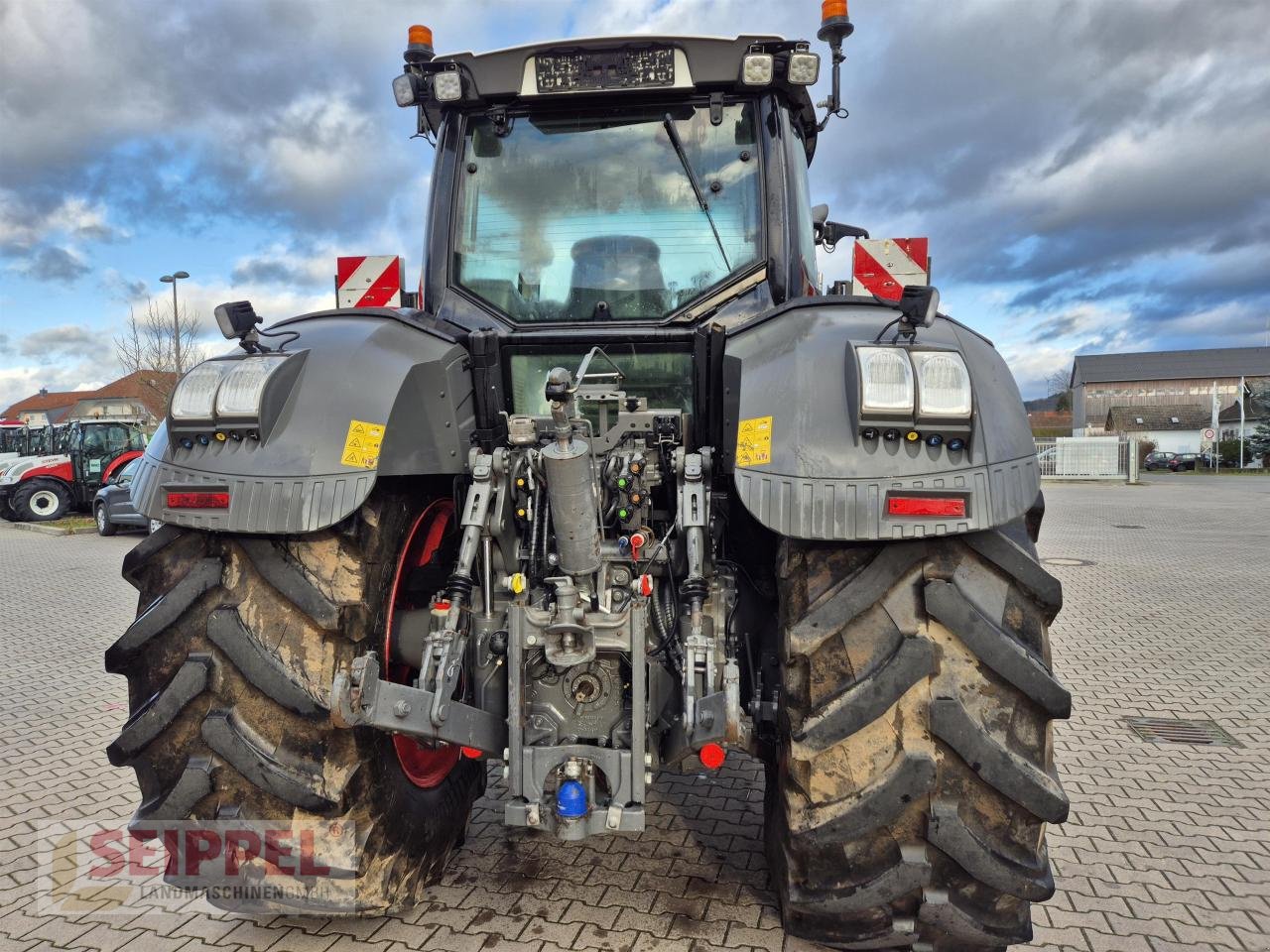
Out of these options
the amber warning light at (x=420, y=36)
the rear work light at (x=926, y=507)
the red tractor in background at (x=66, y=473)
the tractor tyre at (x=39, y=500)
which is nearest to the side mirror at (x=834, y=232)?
the amber warning light at (x=420, y=36)

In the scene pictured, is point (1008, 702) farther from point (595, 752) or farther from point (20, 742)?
point (20, 742)

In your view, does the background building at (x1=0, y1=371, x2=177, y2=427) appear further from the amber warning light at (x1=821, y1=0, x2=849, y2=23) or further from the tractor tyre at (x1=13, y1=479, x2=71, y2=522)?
the amber warning light at (x1=821, y1=0, x2=849, y2=23)

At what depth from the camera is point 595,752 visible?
8.62ft

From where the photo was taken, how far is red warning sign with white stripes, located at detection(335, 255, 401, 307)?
197 inches

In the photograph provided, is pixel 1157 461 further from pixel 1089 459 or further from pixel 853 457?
pixel 853 457

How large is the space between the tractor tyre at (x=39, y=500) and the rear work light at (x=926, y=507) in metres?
24.5

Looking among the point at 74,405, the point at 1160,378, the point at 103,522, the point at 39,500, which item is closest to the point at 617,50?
the point at 103,522

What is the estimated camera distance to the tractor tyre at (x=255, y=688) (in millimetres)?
2520

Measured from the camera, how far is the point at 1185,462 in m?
49.0

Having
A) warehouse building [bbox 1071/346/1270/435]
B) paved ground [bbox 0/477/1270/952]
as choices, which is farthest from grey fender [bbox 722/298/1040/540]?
warehouse building [bbox 1071/346/1270/435]

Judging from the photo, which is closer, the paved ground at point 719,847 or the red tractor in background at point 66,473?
the paved ground at point 719,847

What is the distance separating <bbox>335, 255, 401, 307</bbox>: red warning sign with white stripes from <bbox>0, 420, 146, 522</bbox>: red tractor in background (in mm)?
19179

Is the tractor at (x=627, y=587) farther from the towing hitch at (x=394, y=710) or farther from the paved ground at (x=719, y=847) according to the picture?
the paved ground at (x=719, y=847)

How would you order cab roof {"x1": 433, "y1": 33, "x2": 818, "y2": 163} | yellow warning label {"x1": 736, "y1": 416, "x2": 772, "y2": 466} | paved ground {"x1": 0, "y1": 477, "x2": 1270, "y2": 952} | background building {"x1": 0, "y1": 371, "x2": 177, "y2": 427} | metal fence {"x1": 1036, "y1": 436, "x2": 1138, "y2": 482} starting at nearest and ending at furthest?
yellow warning label {"x1": 736, "y1": 416, "x2": 772, "y2": 466}
paved ground {"x1": 0, "y1": 477, "x2": 1270, "y2": 952}
cab roof {"x1": 433, "y1": 33, "x2": 818, "y2": 163}
metal fence {"x1": 1036, "y1": 436, "x2": 1138, "y2": 482}
background building {"x1": 0, "y1": 371, "x2": 177, "y2": 427}
